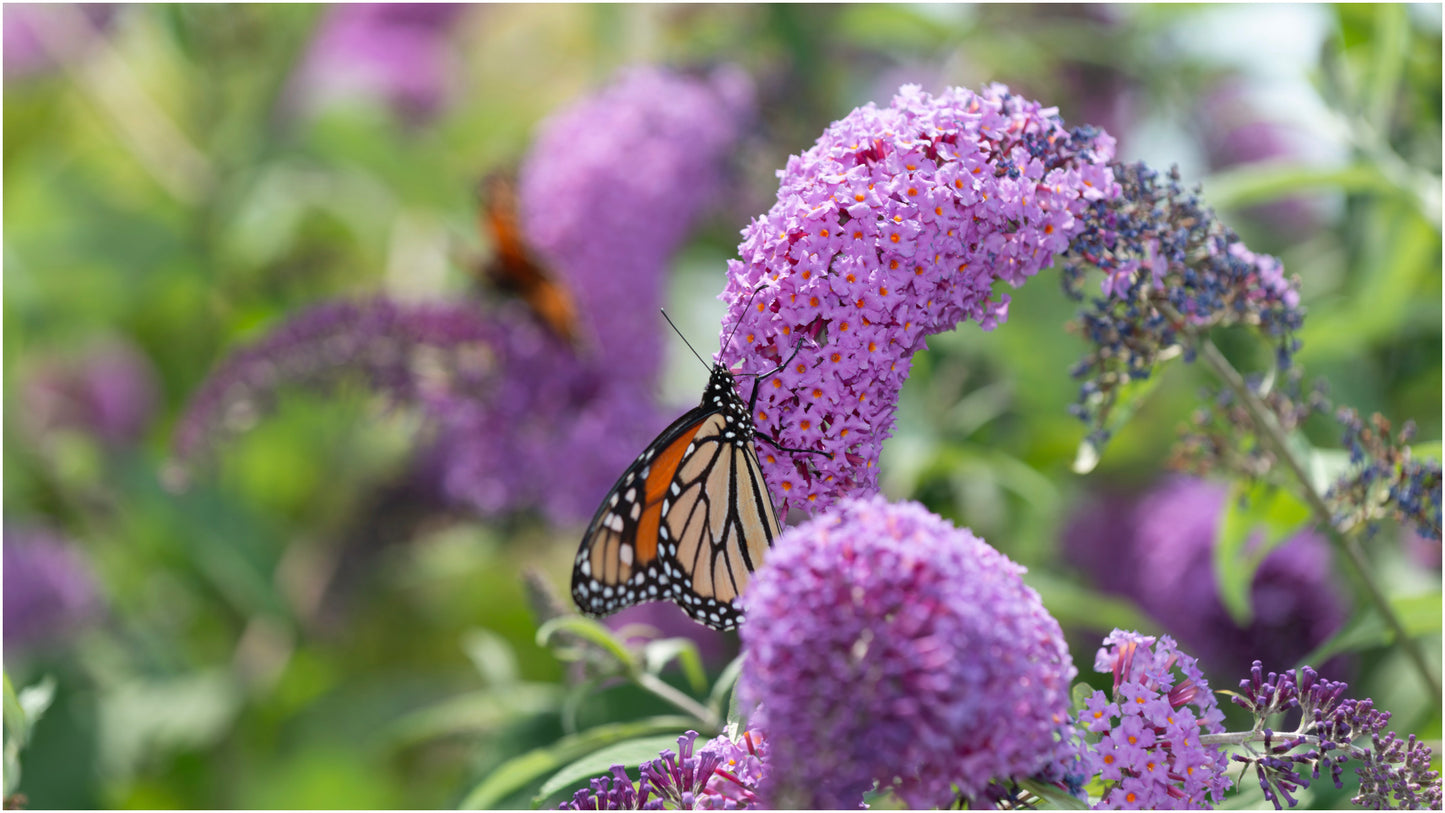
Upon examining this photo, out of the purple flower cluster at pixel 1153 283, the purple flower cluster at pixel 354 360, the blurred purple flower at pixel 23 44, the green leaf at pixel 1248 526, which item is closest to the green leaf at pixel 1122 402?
the purple flower cluster at pixel 1153 283

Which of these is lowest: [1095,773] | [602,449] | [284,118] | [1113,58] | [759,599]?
[1095,773]

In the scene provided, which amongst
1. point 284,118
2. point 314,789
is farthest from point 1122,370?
point 284,118

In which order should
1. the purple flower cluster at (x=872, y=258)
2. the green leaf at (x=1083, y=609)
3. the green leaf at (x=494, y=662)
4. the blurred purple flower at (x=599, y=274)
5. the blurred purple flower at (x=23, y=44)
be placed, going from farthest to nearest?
1. the blurred purple flower at (x=23, y=44)
2. the blurred purple flower at (x=599, y=274)
3. the green leaf at (x=1083, y=609)
4. the green leaf at (x=494, y=662)
5. the purple flower cluster at (x=872, y=258)

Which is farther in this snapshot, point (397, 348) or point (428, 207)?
point (428, 207)

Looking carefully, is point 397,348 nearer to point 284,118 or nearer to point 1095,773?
point 284,118

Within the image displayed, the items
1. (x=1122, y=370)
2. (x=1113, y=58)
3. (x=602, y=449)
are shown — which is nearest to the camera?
(x=1122, y=370)

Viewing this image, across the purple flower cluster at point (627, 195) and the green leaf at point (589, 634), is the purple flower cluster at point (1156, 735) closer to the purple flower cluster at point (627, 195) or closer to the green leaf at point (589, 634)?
the green leaf at point (589, 634)
